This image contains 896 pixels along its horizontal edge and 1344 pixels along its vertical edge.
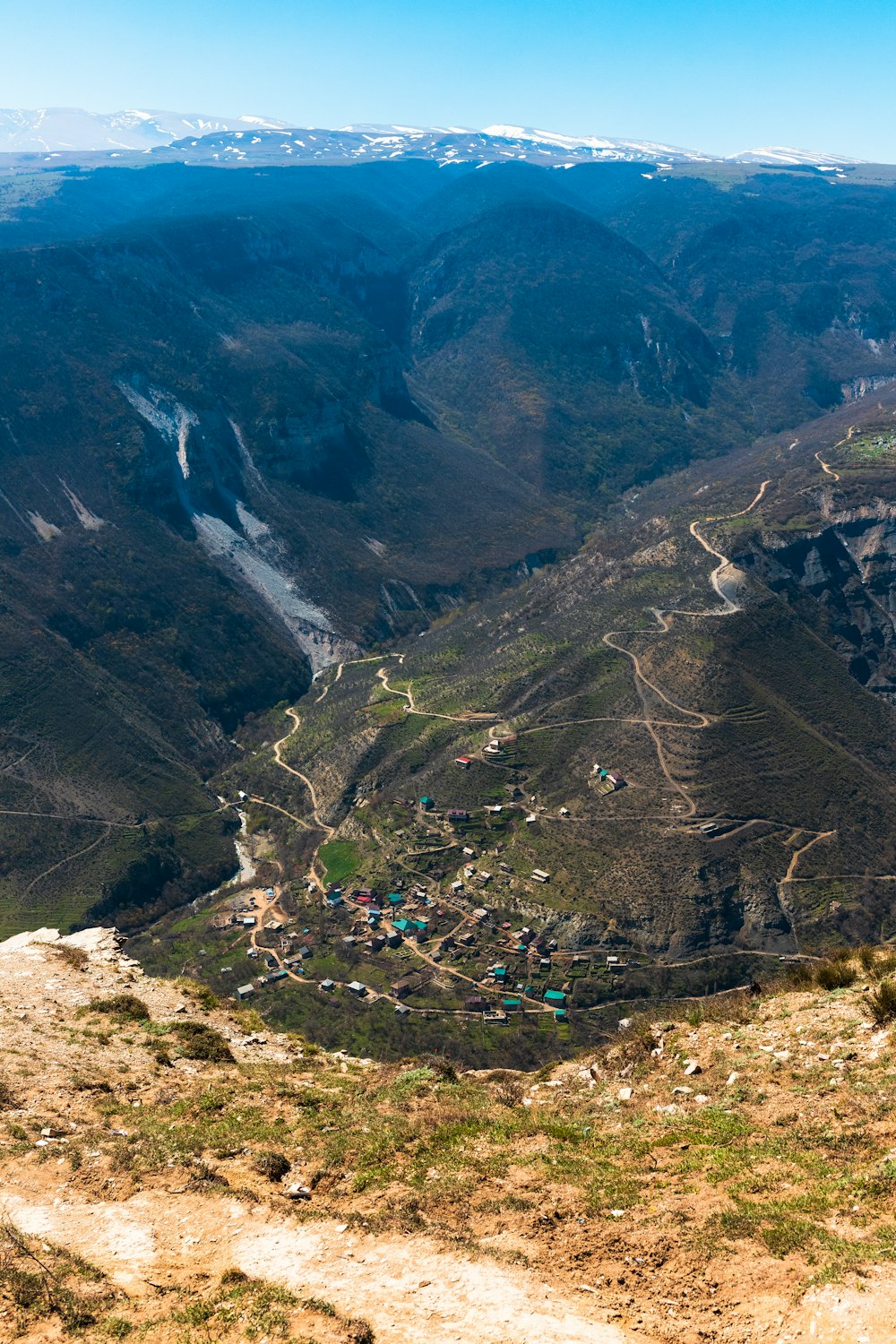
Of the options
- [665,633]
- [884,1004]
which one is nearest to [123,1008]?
[884,1004]

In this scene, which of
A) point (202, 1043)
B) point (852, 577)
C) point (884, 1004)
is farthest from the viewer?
point (852, 577)

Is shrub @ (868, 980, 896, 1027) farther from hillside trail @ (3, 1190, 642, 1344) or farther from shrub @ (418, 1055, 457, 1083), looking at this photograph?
hillside trail @ (3, 1190, 642, 1344)

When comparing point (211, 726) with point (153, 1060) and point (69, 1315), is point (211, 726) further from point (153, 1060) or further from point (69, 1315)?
point (69, 1315)

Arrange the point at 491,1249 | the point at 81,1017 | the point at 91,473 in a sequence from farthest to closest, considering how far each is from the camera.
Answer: the point at 91,473
the point at 81,1017
the point at 491,1249

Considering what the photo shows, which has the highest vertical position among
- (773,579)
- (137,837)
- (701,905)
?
(773,579)

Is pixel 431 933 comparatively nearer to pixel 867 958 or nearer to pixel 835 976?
pixel 867 958

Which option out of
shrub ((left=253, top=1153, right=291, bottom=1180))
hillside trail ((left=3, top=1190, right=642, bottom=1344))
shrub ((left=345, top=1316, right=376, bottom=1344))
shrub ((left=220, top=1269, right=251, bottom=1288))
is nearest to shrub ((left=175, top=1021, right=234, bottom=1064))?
shrub ((left=253, top=1153, right=291, bottom=1180))

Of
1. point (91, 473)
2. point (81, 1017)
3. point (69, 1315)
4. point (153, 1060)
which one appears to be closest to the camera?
point (69, 1315)

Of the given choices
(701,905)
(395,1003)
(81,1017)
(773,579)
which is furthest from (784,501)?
(81,1017)
